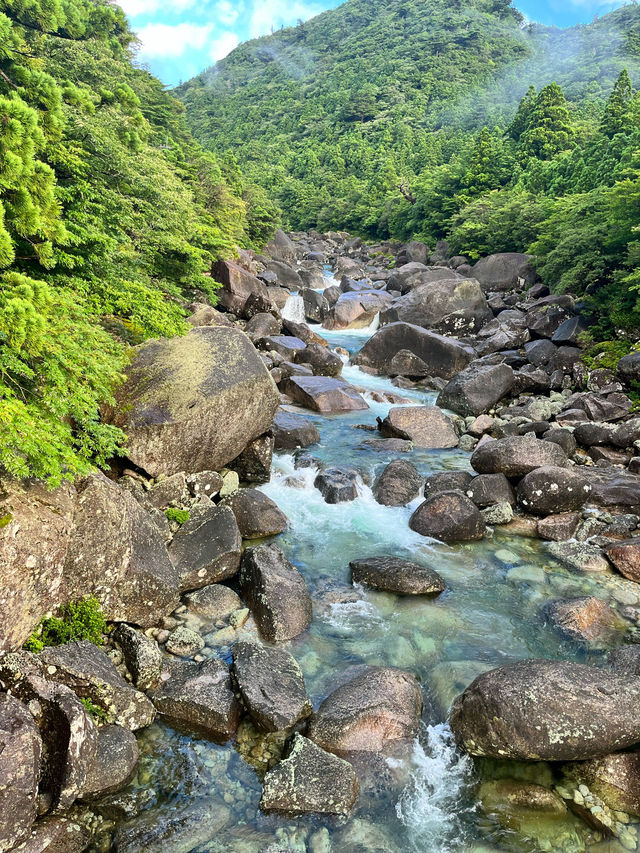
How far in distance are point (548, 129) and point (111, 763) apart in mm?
64046

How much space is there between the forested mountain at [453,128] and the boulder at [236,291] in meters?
14.5

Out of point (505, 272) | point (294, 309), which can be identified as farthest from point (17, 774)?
point (505, 272)

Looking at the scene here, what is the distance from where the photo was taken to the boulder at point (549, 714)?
19.9ft

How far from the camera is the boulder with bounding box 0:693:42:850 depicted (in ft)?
15.6

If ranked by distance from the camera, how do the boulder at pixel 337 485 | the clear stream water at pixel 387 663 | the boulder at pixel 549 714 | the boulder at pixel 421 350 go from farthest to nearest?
the boulder at pixel 421 350, the boulder at pixel 337 485, the boulder at pixel 549 714, the clear stream water at pixel 387 663

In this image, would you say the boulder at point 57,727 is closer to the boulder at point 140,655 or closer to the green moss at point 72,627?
the green moss at point 72,627

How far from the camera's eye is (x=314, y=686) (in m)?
7.45

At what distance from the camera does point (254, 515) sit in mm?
11195

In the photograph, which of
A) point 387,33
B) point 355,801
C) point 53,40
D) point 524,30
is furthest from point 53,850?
point 524,30

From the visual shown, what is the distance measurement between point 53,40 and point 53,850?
26.8m

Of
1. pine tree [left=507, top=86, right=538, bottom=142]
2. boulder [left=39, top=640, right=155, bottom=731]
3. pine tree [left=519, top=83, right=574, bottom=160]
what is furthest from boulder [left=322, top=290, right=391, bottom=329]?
pine tree [left=507, top=86, right=538, bottom=142]

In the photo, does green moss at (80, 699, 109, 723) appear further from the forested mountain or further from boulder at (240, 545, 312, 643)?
the forested mountain

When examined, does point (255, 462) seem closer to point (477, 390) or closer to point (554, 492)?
point (554, 492)

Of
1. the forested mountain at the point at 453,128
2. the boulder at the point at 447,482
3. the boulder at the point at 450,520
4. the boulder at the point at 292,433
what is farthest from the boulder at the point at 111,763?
the forested mountain at the point at 453,128
